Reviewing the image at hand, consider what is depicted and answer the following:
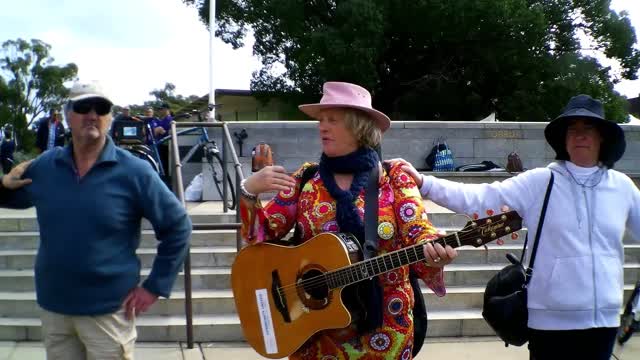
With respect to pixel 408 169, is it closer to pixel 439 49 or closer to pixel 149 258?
pixel 149 258

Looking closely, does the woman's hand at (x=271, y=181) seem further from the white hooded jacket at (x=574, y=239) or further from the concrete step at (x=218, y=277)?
the concrete step at (x=218, y=277)

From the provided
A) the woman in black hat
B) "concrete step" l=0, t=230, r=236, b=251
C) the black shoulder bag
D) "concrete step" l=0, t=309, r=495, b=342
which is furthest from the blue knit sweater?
"concrete step" l=0, t=230, r=236, b=251

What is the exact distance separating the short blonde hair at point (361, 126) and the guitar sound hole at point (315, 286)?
1.94 ft

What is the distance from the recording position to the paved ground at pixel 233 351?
4.41 meters

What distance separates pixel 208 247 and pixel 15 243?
6.61 ft

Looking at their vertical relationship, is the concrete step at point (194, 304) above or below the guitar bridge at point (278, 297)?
below

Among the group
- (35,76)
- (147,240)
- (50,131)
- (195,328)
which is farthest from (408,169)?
(35,76)

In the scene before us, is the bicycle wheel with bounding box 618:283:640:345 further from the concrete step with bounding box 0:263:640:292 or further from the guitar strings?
the concrete step with bounding box 0:263:640:292

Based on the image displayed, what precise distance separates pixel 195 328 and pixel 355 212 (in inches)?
114

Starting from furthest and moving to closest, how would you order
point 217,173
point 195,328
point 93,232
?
point 217,173 → point 195,328 → point 93,232

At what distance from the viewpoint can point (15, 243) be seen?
5906 millimetres

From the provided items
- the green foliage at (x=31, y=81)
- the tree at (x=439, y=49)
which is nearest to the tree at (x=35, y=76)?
the green foliage at (x=31, y=81)

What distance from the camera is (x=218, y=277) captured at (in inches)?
211

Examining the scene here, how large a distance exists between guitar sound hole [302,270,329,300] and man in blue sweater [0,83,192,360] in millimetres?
532
